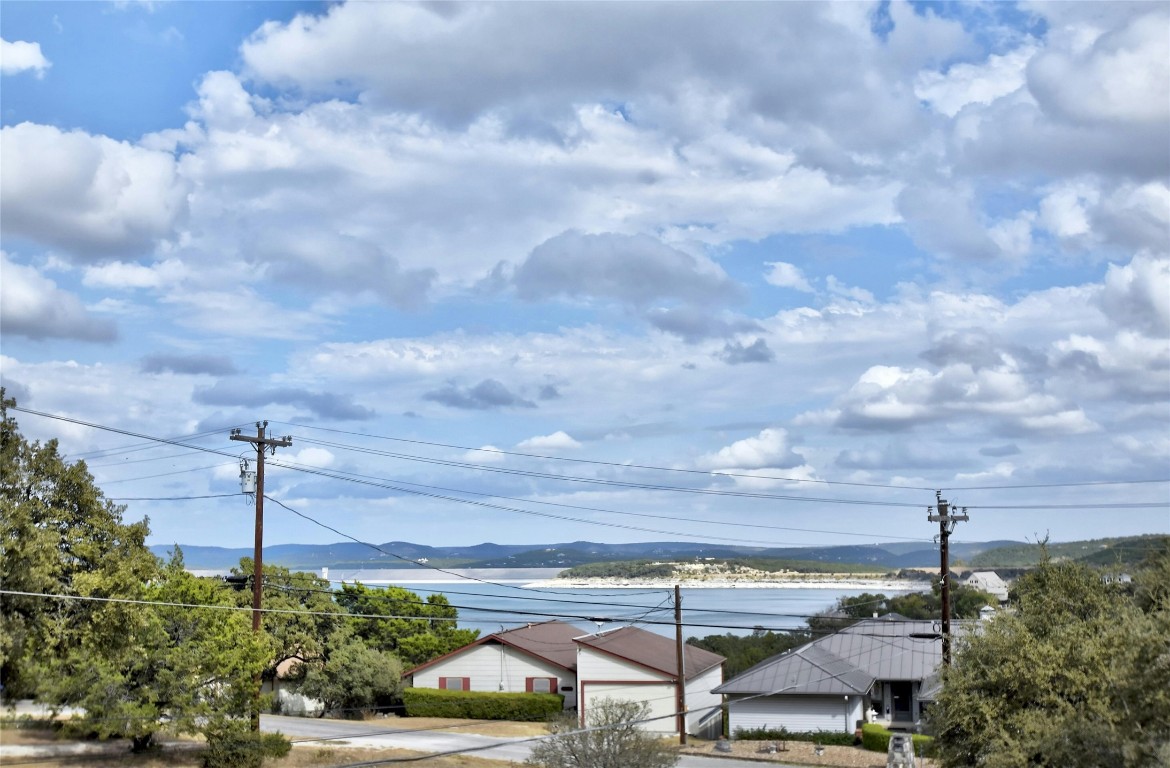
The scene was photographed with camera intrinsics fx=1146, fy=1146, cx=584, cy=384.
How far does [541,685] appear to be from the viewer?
60719mm

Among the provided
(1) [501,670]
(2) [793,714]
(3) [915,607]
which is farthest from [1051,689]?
(3) [915,607]

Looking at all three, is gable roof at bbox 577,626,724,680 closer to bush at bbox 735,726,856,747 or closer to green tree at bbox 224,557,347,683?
bush at bbox 735,726,856,747

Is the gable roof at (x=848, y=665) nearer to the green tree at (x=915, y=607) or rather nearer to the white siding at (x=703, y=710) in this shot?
the white siding at (x=703, y=710)

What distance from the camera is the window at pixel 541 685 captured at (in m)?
60.6

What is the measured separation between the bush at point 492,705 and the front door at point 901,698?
16918 millimetres

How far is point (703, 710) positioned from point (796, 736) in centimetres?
553

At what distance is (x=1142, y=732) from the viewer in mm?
19625

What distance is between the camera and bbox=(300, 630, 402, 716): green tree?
6131 centimetres

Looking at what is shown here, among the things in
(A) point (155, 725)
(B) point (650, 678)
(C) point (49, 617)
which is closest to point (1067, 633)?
(C) point (49, 617)

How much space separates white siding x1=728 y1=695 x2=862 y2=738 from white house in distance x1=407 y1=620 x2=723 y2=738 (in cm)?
141

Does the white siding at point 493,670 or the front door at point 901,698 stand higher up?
the white siding at point 493,670

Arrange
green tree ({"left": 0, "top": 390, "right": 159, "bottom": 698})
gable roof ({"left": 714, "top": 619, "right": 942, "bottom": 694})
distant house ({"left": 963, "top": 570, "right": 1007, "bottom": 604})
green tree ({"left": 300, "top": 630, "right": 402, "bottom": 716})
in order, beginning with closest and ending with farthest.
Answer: green tree ({"left": 0, "top": 390, "right": 159, "bottom": 698})
gable roof ({"left": 714, "top": 619, "right": 942, "bottom": 694})
green tree ({"left": 300, "top": 630, "right": 402, "bottom": 716})
distant house ({"left": 963, "top": 570, "right": 1007, "bottom": 604})

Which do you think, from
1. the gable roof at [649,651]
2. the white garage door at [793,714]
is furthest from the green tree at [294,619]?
the white garage door at [793,714]

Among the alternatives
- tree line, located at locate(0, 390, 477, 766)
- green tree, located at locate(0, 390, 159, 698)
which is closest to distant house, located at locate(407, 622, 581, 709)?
tree line, located at locate(0, 390, 477, 766)
